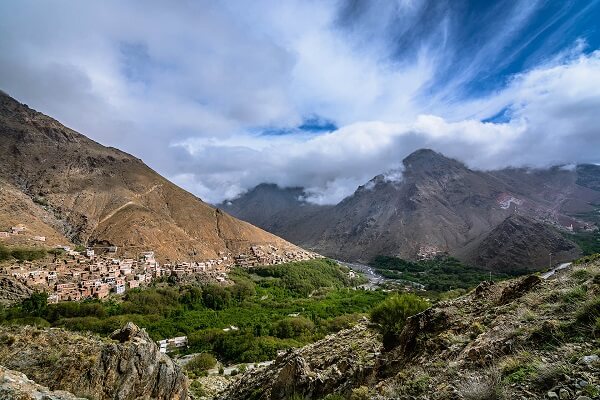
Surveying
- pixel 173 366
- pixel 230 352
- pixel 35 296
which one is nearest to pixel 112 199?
pixel 35 296

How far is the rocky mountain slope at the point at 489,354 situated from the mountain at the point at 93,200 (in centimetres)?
9990

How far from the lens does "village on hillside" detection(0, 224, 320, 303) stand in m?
74.4

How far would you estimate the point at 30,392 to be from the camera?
9812mm

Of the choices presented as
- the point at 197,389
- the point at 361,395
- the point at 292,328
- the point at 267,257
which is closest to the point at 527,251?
the point at 267,257

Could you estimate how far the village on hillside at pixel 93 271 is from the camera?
74.4 meters

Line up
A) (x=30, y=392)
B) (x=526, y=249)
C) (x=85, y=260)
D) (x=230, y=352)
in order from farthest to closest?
(x=526, y=249)
(x=85, y=260)
(x=230, y=352)
(x=30, y=392)

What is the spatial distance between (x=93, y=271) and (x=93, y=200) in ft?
133

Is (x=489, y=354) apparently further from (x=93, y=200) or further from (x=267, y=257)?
(x=267, y=257)

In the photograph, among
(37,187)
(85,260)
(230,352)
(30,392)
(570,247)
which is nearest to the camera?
(30,392)

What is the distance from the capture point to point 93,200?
118250mm

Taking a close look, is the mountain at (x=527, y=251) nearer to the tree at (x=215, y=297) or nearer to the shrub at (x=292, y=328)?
the shrub at (x=292, y=328)

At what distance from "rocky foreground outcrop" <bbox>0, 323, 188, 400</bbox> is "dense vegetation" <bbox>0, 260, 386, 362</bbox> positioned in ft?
118

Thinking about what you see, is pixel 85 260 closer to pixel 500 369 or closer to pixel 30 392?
pixel 30 392

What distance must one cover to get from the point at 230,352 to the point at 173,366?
125ft
